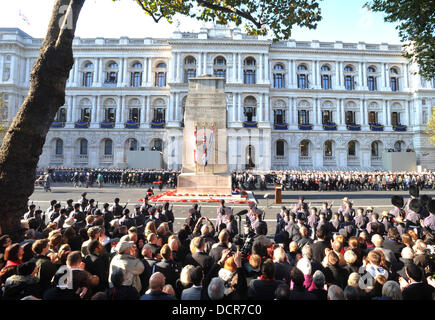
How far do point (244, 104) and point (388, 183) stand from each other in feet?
76.1

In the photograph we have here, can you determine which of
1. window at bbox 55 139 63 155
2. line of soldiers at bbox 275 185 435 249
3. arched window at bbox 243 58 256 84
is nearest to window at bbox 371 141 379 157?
arched window at bbox 243 58 256 84

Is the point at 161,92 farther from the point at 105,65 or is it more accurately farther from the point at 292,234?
the point at 292,234

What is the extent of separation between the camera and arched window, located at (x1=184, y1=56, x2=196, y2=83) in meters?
40.2

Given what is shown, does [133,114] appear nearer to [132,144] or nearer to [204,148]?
[132,144]

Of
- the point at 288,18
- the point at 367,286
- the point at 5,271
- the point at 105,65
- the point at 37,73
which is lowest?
the point at 367,286

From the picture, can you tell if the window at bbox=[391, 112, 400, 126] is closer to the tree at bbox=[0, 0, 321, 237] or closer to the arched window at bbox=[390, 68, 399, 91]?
the arched window at bbox=[390, 68, 399, 91]

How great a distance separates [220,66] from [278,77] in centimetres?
1043

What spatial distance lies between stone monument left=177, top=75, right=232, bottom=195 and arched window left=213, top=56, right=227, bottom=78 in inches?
952

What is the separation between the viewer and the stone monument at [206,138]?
53.6 feet

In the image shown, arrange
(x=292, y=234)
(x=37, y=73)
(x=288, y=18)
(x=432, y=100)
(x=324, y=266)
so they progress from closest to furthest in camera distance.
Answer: (x=324, y=266), (x=37, y=73), (x=292, y=234), (x=288, y=18), (x=432, y=100)

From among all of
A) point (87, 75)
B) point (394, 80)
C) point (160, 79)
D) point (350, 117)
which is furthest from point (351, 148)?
point (87, 75)

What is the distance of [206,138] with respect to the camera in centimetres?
1680
